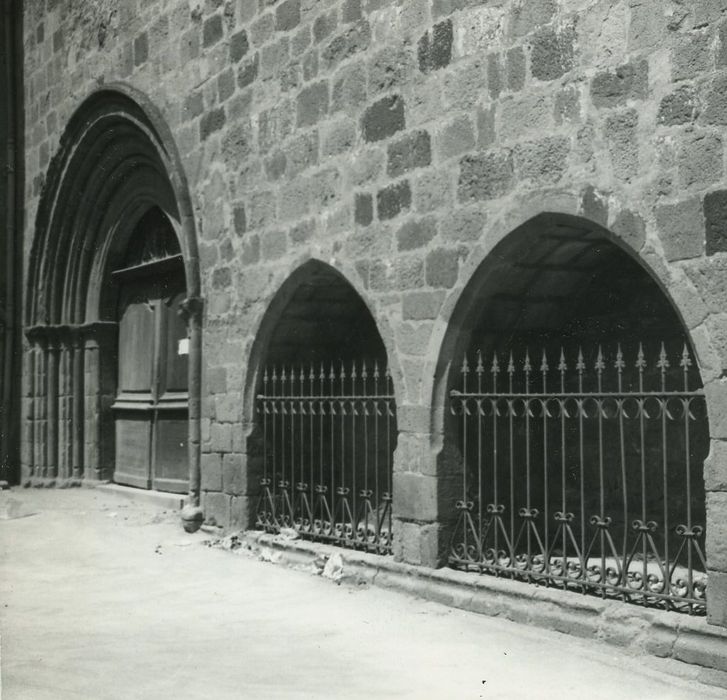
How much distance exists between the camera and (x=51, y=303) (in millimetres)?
9914

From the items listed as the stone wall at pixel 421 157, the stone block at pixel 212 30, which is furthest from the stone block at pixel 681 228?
the stone block at pixel 212 30

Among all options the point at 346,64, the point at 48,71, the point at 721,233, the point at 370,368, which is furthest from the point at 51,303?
the point at 721,233

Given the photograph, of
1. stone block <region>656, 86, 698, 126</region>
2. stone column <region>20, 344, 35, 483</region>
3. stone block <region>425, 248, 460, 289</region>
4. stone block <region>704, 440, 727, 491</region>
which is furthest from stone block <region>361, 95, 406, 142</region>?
stone column <region>20, 344, 35, 483</region>

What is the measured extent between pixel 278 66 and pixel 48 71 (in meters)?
4.55

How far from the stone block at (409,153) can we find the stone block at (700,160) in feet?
5.17

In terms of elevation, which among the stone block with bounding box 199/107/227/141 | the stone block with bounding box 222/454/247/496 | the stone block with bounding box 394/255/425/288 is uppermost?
the stone block with bounding box 199/107/227/141

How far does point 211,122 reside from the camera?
7137 millimetres

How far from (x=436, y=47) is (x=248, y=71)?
79.6 inches

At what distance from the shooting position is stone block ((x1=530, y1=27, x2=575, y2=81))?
439cm

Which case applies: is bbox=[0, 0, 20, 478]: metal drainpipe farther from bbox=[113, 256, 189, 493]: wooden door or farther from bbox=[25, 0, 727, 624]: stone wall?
bbox=[25, 0, 727, 624]: stone wall

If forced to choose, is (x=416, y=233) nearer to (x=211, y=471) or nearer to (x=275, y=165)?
(x=275, y=165)

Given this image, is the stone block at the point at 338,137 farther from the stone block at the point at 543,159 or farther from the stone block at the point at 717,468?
the stone block at the point at 717,468

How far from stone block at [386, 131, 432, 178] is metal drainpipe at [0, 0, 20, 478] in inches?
251

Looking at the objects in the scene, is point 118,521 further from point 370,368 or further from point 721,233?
point 721,233
